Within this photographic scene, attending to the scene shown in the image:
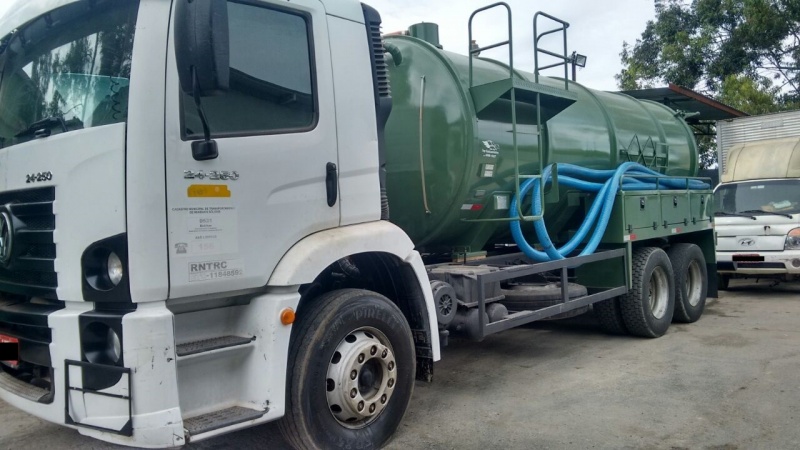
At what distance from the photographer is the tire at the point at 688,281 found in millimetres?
8227

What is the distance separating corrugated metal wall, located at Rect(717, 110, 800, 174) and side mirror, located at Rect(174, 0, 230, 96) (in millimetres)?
12425

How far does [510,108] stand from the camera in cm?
575

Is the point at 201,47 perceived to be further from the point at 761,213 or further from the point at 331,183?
the point at 761,213

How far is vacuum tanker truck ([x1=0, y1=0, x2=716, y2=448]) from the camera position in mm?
3105

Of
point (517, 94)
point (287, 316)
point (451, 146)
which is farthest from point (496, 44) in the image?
point (287, 316)

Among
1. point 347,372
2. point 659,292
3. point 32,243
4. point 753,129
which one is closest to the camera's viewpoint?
point 32,243

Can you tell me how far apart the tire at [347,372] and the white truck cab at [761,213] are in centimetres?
865

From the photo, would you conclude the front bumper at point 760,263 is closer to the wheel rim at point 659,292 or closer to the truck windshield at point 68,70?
the wheel rim at point 659,292

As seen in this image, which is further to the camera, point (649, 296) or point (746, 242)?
point (746, 242)

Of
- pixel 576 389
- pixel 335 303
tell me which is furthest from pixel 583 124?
pixel 335 303

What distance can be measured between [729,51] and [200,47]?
67.8ft

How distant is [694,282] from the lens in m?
8.82

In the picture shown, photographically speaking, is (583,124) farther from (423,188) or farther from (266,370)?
(266,370)

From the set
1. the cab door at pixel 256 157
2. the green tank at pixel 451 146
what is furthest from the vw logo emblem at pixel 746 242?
the cab door at pixel 256 157
